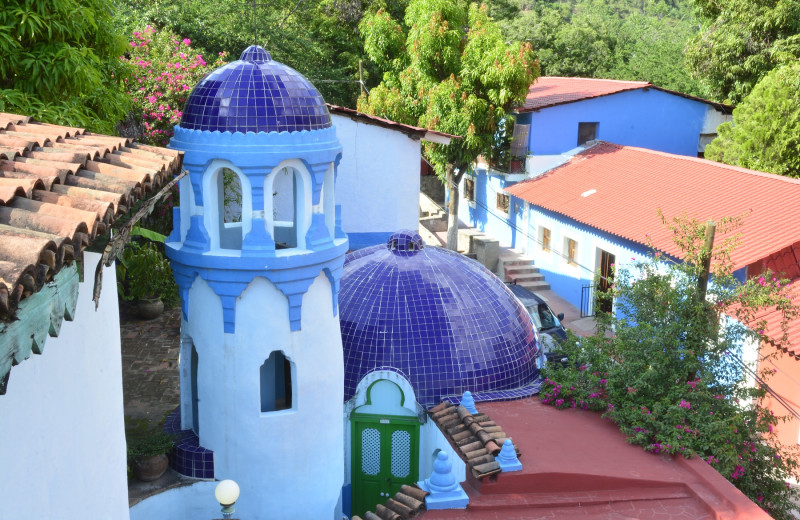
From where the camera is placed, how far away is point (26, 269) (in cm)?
368

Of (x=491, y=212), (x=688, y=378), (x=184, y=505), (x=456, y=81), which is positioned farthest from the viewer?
(x=491, y=212)

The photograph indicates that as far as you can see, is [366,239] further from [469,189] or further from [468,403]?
[469,189]

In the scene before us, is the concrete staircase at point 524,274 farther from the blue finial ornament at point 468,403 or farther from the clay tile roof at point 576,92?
the blue finial ornament at point 468,403

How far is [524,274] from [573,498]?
1827cm

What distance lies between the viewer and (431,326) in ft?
47.2

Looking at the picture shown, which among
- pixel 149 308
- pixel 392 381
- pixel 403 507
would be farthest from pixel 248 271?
pixel 149 308

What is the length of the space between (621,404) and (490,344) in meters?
2.51

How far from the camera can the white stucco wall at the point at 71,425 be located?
15.4ft

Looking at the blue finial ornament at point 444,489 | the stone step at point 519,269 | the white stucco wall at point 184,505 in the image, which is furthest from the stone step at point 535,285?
the white stucco wall at point 184,505

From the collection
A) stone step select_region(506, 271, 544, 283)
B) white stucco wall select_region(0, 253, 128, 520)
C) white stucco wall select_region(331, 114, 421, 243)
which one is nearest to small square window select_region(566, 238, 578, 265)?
stone step select_region(506, 271, 544, 283)

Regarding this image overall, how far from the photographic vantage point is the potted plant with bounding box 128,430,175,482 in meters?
12.0

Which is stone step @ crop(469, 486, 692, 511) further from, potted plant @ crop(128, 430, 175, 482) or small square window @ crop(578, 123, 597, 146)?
small square window @ crop(578, 123, 597, 146)

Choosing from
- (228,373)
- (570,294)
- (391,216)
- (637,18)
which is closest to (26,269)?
(228,373)

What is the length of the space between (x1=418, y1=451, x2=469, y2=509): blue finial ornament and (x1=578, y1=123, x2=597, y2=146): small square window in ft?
78.0
